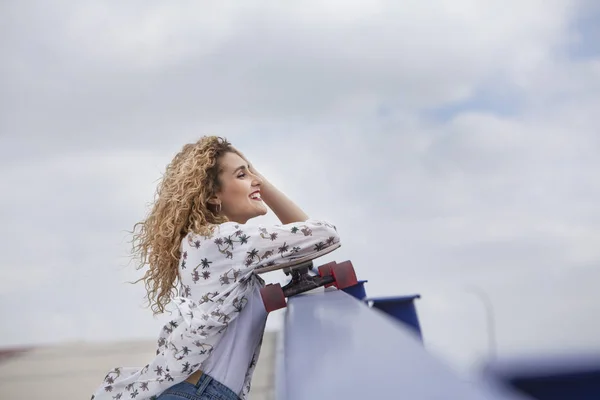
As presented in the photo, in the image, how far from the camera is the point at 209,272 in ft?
6.79

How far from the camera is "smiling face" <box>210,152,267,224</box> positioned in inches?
93.0

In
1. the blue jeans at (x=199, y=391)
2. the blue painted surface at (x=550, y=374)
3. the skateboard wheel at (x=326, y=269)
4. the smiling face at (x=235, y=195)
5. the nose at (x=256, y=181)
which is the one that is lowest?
the blue painted surface at (x=550, y=374)

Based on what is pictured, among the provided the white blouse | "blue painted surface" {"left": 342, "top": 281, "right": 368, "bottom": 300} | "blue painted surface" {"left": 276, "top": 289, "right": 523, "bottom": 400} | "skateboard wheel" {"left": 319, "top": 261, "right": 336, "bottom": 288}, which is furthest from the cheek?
"blue painted surface" {"left": 276, "top": 289, "right": 523, "bottom": 400}

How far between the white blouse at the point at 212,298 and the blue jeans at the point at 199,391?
0.10ft

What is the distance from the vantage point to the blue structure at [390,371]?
28 centimetres

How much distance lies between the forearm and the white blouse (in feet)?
1.51

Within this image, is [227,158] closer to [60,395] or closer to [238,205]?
[238,205]

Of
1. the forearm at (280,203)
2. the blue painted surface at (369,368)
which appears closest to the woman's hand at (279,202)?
the forearm at (280,203)

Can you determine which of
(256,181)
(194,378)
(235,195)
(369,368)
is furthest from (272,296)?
(369,368)

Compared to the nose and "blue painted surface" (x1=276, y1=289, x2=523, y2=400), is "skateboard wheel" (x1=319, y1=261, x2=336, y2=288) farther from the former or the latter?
"blue painted surface" (x1=276, y1=289, x2=523, y2=400)

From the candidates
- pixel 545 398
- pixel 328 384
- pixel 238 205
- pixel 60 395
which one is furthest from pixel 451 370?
pixel 60 395

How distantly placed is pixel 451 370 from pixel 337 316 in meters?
0.78

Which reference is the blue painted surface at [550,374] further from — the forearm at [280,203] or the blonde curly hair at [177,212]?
the forearm at [280,203]

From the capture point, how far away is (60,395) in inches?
193
